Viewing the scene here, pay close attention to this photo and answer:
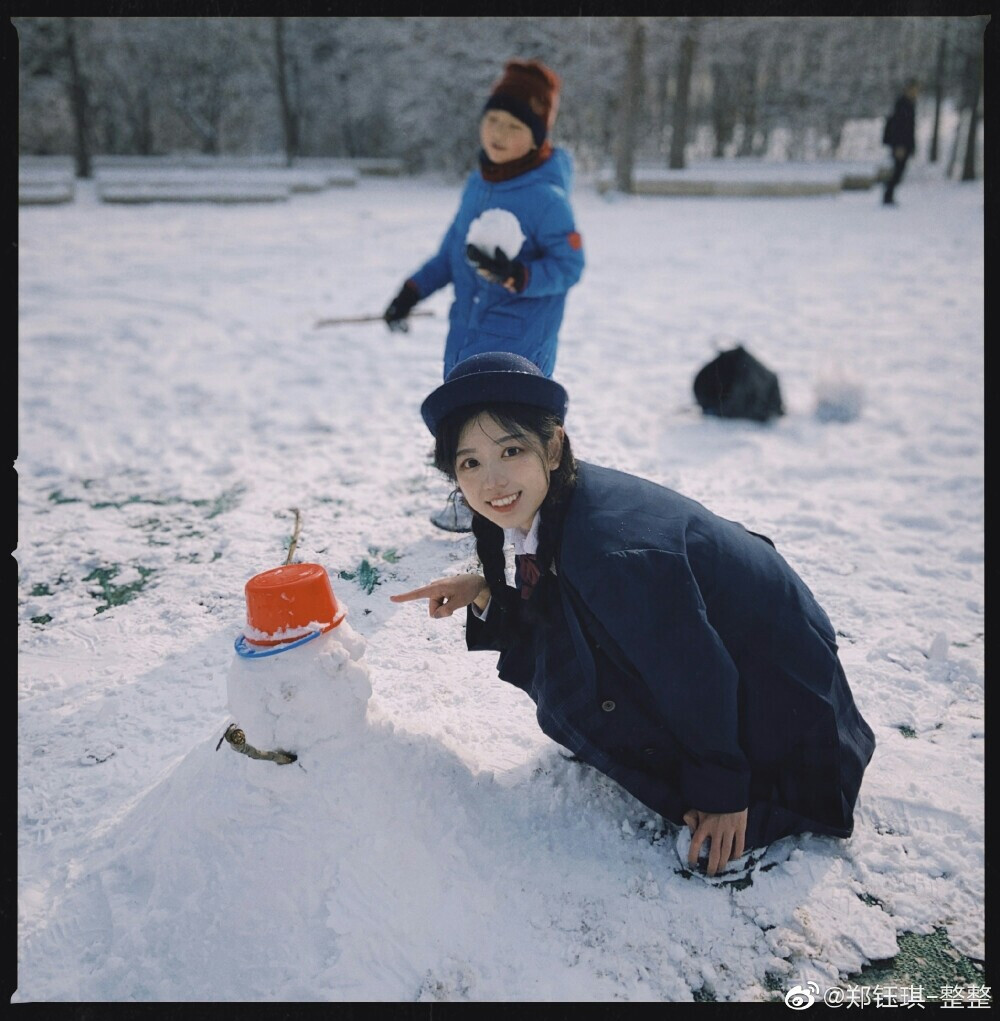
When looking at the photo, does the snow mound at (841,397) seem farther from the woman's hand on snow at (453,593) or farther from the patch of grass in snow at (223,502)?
the woman's hand on snow at (453,593)

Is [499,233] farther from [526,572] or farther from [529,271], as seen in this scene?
[526,572]

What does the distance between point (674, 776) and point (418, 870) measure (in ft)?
1.73

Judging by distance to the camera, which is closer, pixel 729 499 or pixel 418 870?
pixel 418 870

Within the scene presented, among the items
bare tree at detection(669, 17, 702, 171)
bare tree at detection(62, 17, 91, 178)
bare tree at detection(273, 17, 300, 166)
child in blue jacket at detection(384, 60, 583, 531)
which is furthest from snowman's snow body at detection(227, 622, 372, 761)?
bare tree at detection(273, 17, 300, 166)

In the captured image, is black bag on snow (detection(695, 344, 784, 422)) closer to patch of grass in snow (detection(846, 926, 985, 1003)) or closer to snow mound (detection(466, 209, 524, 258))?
snow mound (detection(466, 209, 524, 258))

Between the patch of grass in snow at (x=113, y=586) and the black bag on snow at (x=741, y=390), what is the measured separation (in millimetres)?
3042

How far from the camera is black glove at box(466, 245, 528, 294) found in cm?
246

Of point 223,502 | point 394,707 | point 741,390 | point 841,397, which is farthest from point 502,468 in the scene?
point 841,397

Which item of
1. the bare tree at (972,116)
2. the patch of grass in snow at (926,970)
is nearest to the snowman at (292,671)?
the patch of grass in snow at (926,970)
